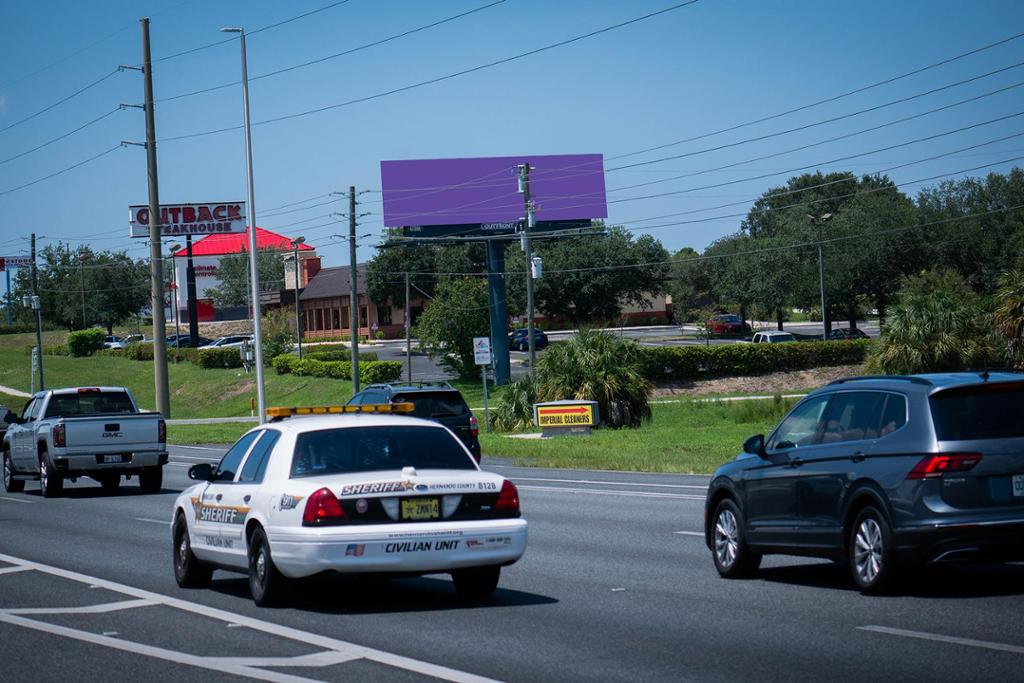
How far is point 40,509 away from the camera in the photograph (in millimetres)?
23391

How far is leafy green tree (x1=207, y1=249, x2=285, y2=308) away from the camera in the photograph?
132 m

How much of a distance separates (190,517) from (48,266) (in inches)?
4809

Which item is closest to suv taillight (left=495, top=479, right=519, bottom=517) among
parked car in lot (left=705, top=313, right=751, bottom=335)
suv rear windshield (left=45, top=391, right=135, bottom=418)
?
suv rear windshield (left=45, top=391, right=135, bottom=418)

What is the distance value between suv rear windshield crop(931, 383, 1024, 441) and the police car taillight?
183 inches

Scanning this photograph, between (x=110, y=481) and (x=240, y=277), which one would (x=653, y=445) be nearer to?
(x=110, y=481)

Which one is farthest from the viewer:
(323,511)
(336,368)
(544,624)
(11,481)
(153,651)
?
(336,368)

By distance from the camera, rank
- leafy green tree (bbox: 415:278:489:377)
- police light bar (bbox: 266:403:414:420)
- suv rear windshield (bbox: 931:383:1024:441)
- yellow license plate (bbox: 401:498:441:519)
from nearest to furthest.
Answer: suv rear windshield (bbox: 931:383:1024:441) < yellow license plate (bbox: 401:498:441:519) < police light bar (bbox: 266:403:414:420) < leafy green tree (bbox: 415:278:489:377)

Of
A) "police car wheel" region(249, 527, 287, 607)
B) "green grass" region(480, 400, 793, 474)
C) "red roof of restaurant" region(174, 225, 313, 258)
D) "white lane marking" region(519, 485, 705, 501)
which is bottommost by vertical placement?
"green grass" region(480, 400, 793, 474)

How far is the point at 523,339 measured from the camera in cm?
9412

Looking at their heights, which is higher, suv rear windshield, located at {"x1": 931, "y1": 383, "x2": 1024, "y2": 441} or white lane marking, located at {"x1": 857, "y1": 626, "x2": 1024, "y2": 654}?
suv rear windshield, located at {"x1": 931, "y1": 383, "x2": 1024, "y2": 441}

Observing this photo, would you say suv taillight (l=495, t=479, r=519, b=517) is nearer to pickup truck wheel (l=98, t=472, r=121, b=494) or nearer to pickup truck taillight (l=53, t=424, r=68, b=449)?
pickup truck taillight (l=53, t=424, r=68, b=449)

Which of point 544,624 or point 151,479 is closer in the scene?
point 544,624

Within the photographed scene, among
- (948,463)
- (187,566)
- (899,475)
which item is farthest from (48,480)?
(948,463)

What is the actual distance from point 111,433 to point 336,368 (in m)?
47.2
